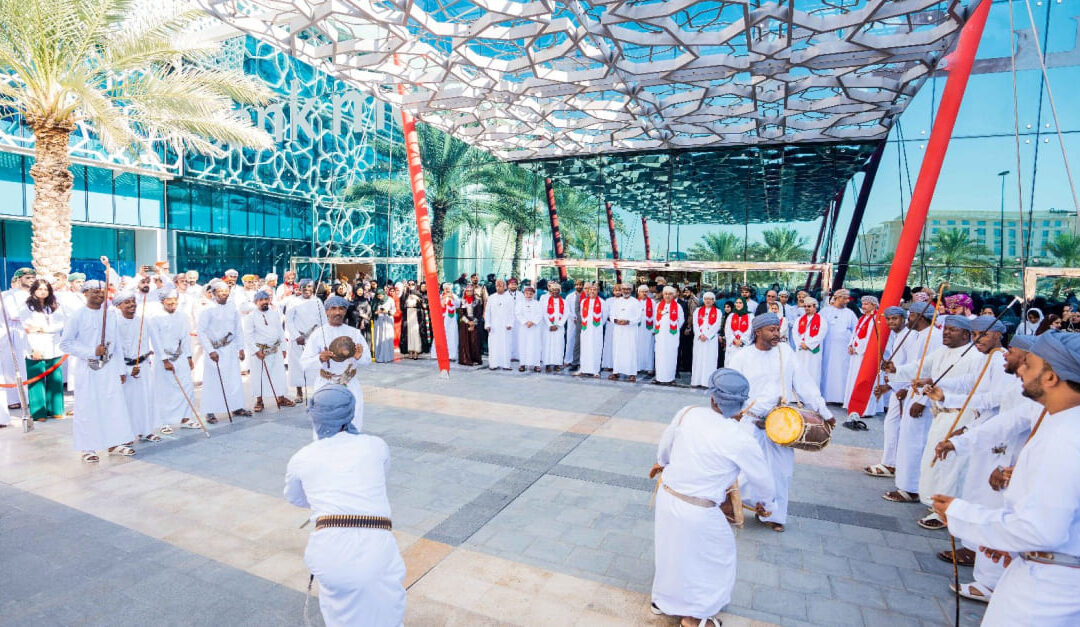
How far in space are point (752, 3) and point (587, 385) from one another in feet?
21.7

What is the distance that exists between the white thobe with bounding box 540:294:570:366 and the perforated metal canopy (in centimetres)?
399

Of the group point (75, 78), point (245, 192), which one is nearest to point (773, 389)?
point (75, 78)

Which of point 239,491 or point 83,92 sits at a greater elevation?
point 83,92

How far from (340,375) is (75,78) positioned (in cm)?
748

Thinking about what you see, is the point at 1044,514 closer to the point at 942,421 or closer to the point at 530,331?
the point at 942,421

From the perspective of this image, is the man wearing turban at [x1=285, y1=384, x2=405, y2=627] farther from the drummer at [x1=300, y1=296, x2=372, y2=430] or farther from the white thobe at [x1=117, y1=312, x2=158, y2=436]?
the white thobe at [x1=117, y1=312, x2=158, y2=436]

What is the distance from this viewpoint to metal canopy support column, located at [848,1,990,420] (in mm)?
7480

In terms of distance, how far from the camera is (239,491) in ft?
17.0

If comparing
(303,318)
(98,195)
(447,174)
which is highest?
(447,174)

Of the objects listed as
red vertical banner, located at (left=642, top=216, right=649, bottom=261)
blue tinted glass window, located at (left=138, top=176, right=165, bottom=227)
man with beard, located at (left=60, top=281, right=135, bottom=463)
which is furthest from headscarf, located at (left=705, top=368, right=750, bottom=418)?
blue tinted glass window, located at (left=138, top=176, right=165, bottom=227)

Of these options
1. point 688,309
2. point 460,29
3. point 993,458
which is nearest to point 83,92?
point 460,29

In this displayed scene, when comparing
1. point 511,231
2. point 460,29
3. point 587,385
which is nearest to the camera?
point 460,29

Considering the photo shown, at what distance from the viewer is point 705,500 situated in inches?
125

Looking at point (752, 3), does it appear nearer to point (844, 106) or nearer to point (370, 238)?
point (844, 106)
